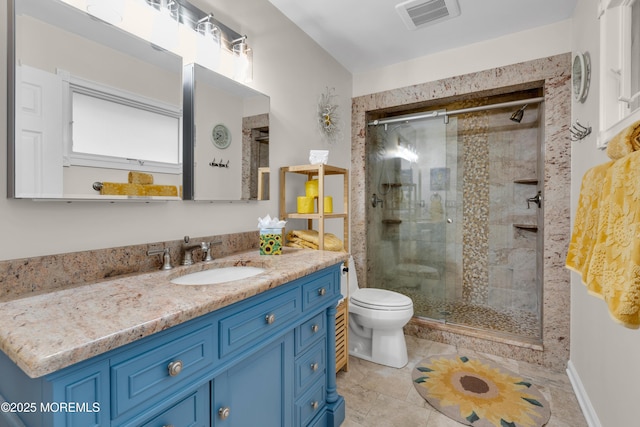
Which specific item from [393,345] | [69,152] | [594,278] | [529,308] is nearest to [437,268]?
[529,308]

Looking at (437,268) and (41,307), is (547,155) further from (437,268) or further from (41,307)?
(41,307)

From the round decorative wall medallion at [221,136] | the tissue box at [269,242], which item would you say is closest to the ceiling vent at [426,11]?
the round decorative wall medallion at [221,136]

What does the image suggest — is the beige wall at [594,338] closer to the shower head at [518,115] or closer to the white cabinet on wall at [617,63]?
the white cabinet on wall at [617,63]

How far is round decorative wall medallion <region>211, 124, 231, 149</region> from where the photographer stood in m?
1.59

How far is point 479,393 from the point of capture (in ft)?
6.30

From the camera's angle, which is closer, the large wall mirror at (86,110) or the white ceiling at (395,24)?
the large wall mirror at (86,110)

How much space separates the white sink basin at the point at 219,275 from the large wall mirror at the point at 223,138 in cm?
37

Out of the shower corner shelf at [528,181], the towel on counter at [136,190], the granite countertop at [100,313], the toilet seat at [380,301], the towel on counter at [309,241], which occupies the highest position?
the shower corner shelf at [528,181]

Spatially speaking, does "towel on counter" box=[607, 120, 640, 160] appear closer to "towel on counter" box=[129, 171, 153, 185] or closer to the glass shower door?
"towel on counter" box=[129, 171, 153, 185]

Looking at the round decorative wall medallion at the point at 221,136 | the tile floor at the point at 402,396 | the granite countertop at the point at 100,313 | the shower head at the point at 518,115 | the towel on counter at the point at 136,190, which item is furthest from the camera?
the shower head at the point at 518,115

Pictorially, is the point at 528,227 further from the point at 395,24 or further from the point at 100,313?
the point at 100,313

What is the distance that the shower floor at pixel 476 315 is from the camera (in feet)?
8.89

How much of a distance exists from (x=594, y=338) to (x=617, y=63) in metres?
1.39

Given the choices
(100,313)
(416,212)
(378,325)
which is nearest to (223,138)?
(100,313)
